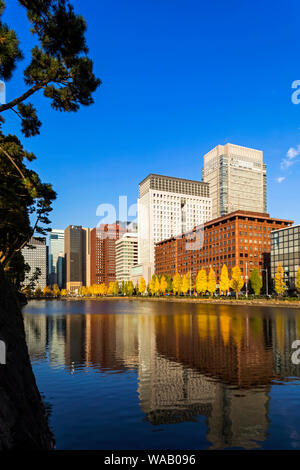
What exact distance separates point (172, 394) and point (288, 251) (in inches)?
5054

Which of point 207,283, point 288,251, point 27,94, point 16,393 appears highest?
point 27,94

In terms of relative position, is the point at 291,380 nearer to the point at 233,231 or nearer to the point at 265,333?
the point at 265,333

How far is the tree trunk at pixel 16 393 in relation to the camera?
8.54 metres

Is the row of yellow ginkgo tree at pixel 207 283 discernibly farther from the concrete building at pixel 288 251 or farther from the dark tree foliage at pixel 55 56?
the dark tree foliage at pixel 55 56

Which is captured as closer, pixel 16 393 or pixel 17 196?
pixel 16 393

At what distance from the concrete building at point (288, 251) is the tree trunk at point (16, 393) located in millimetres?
130133

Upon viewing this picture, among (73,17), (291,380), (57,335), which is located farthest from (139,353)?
(73,17)

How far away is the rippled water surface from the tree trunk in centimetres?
184

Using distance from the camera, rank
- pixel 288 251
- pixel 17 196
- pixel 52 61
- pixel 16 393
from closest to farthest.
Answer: pixel 16 393
pixel 52 61
pixel 17 196
pixel 288 251

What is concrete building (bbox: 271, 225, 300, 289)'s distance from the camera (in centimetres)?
12912

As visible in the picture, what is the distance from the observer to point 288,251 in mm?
133375

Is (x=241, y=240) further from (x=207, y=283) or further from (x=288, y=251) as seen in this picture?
(x=207, y=283)

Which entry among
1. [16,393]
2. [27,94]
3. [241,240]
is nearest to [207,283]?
[241,240]

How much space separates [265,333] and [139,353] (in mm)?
16232
